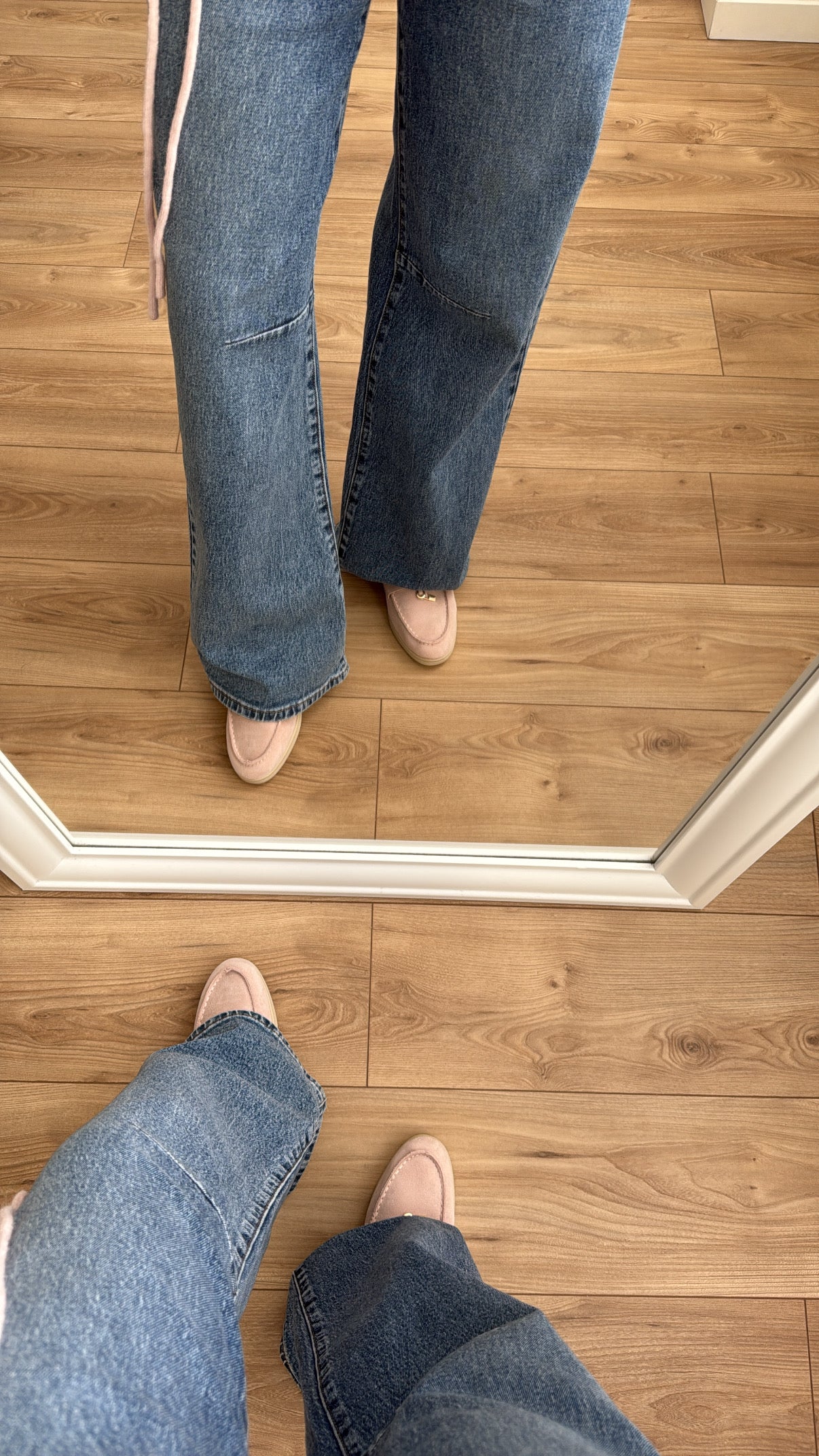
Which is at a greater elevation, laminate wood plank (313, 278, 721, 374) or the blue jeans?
laminate wood plank (313, 278, 721, 374)

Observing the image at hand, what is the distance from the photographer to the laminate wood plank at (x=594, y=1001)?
0.81 meters

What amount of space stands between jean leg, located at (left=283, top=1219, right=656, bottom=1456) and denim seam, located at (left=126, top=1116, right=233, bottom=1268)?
0.37 feet

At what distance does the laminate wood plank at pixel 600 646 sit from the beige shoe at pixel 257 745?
82mm

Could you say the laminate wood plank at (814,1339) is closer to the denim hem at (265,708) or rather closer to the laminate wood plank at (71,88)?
the denim hem at (265,708)

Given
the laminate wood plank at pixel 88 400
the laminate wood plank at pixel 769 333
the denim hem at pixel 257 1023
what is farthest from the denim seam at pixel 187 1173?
the laminate wood plank at pixel 769 333

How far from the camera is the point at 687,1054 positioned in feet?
2.69

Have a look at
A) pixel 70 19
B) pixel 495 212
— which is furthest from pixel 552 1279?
pixel 70 19

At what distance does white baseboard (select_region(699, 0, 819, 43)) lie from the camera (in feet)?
4.29

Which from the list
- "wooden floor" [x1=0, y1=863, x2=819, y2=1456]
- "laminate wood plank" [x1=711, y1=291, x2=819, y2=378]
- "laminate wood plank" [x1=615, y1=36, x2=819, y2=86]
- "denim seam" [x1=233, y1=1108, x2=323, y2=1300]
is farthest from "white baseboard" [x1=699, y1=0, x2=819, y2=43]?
"denim seam" [x1=233, y1=1108, x2=323, y2=1300]

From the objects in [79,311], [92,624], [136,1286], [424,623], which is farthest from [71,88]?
[136,1286]

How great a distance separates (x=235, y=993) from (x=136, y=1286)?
38 cm

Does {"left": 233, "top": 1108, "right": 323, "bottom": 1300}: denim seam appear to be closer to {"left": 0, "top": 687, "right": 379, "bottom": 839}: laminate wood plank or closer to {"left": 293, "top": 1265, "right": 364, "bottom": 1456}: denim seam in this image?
{"left": 293, "top": 1265, "right": 364, "bottom": 1456}: denim seam

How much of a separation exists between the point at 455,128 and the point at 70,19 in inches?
42.3

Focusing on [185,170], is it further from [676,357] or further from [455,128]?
[676,357]
